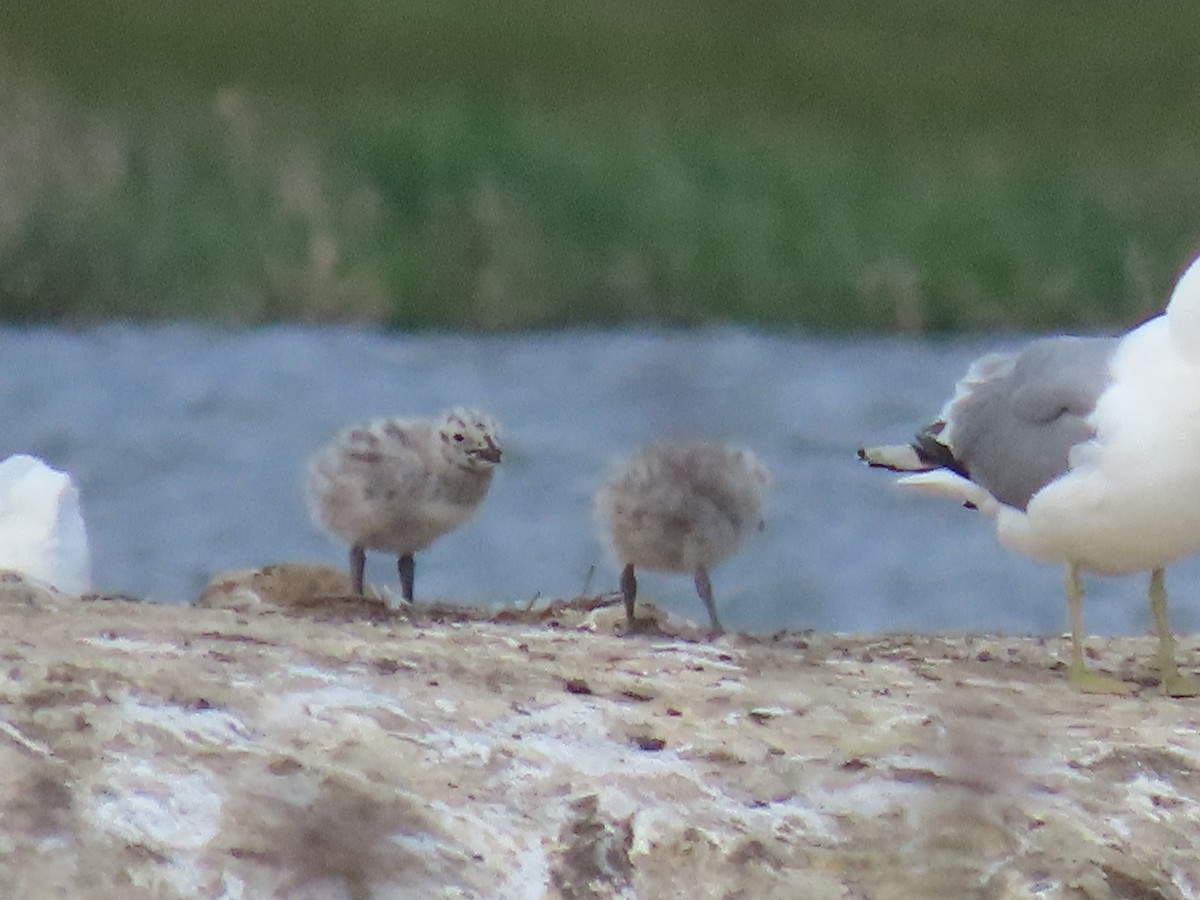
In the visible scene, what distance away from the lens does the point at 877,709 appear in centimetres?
194

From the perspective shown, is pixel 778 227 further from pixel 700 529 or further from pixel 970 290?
pixel 700 529

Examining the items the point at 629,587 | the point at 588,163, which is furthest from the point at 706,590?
the point at 588,163

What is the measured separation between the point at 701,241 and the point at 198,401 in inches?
40.1

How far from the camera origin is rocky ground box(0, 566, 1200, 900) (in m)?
1.55

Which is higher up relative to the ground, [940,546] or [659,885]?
[940,546]

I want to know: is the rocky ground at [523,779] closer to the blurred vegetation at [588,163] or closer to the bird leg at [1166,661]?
the bird leg at [1166,661]

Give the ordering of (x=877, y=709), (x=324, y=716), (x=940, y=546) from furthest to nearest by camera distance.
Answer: (x=940, y=546) → (x=877, y=709) → (x=324, y=716)

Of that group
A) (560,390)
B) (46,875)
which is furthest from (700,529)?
(46,875)

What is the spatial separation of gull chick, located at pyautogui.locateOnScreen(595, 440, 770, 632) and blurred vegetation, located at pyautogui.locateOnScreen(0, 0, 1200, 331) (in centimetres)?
40

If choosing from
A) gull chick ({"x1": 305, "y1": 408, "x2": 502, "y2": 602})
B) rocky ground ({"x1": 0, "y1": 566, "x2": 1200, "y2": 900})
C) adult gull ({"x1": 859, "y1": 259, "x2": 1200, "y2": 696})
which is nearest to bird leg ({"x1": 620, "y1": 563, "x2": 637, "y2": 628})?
gull chick ({"x1": 305, "y1": 408, "x2": 502, "y2": 602})

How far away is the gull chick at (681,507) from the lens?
9.73 feet

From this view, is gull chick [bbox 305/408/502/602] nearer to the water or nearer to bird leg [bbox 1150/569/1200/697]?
the water

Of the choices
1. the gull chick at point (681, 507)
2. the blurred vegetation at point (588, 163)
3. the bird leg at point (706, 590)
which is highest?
the blurred vegetation at point (588, 163)

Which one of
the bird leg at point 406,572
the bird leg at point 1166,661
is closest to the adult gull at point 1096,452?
the bird leg at point 1166,661
